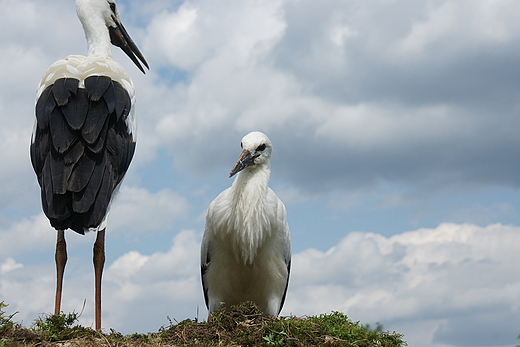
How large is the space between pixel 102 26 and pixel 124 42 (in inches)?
Answer: 28.1

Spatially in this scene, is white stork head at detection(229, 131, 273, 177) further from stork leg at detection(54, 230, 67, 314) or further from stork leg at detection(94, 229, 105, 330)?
stork leg at detection(54, 230, 67, 314)

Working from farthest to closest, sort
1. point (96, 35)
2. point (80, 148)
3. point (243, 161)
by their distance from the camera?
point (96, 35) → point (243, 161) → point (80, 148)

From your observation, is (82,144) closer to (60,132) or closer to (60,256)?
(60,132)

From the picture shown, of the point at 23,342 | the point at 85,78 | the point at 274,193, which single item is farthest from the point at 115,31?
the point at 23,342

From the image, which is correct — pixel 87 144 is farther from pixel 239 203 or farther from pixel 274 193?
pixel 274 193

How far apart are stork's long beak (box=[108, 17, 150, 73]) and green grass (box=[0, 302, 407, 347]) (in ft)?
16.2

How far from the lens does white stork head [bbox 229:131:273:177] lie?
6898 mm

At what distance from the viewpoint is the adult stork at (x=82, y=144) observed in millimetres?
6363

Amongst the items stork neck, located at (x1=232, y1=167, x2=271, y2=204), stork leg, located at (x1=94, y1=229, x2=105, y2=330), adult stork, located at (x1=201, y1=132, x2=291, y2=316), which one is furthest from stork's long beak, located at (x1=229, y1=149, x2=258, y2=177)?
stork leg, located at (x1=94, y1=229, x2=105, y2=330)

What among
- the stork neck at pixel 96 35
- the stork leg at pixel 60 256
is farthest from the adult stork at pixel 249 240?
the stork neck at pixel 96 35

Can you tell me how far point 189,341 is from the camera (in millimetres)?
5719

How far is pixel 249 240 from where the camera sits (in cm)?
700

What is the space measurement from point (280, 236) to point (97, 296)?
2.26 metres

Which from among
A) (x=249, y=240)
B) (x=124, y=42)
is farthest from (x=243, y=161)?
(x=124, y=42)
